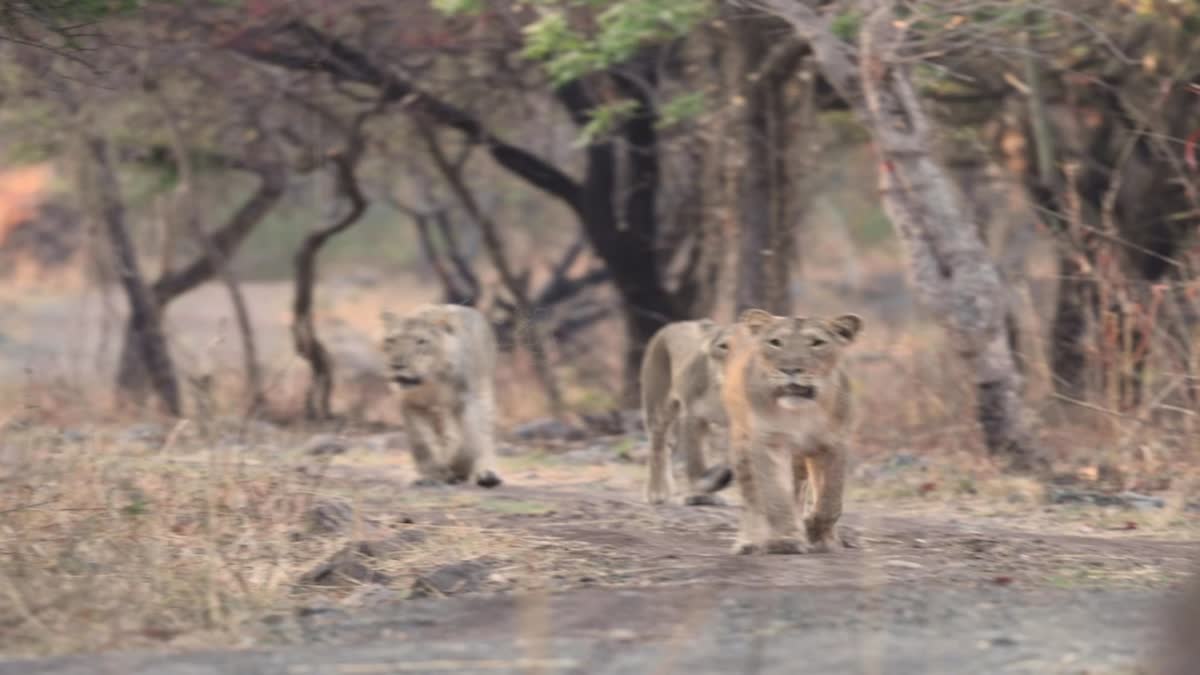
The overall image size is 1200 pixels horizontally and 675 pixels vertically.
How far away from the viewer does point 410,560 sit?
297 inches

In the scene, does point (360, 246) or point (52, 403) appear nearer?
point (52, 403)

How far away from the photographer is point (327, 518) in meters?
8.35

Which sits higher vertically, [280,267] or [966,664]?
[280,267]

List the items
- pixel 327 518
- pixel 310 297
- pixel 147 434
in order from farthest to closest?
pixel 310 297, pixel 147 434, pixel 327 518

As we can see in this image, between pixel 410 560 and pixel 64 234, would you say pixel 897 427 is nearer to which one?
pixel 410 560

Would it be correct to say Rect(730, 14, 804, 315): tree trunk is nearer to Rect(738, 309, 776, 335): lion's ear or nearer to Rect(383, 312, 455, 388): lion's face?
Rect(383, 312, 455, 388): lion's face

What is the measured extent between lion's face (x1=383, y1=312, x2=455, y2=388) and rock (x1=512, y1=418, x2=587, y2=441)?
161 inches

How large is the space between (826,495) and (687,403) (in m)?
2.25

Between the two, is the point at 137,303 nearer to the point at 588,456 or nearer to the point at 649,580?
the point at 588,456

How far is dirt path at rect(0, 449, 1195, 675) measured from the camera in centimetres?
555

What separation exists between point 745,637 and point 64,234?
30250 mm

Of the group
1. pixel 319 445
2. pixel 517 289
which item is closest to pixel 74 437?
pixel 319 445

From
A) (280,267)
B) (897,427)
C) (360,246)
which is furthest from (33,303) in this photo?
(897,427)

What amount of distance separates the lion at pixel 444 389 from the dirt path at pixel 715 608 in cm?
198
